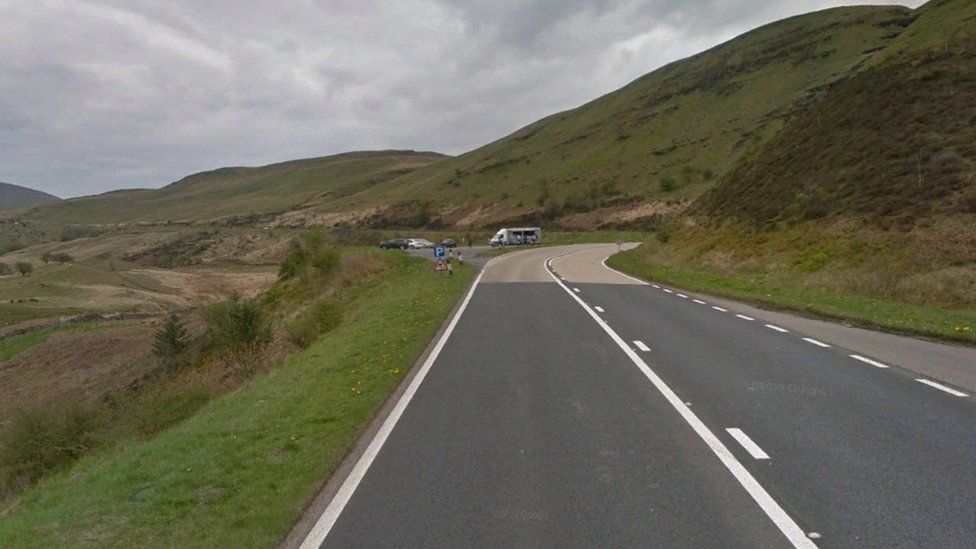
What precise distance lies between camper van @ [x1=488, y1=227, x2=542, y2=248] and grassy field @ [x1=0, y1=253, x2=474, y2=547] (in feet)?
178

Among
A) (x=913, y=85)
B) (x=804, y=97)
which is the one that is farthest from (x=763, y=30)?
(x=913, y=85)

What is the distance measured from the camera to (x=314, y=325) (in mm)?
18828

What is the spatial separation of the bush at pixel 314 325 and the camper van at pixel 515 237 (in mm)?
45073

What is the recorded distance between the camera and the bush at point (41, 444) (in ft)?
39.5

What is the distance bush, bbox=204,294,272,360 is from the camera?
1873 centimetres

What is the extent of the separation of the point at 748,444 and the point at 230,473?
5.00 m

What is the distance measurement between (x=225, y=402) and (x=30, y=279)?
5110 cm

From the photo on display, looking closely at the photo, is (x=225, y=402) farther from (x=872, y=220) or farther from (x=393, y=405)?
(x=872, y=220)

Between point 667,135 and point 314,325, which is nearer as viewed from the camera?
point 314,325

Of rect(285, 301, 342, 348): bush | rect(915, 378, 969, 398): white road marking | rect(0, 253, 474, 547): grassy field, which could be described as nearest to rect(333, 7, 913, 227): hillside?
rect(285, 301, 342, 348): bush

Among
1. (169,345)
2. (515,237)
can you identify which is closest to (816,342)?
(169,345)

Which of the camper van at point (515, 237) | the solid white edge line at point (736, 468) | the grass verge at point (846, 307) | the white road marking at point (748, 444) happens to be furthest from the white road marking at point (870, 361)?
the camper van at point (515, 237)

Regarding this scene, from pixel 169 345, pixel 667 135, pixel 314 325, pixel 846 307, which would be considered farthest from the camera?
pixel 667 135

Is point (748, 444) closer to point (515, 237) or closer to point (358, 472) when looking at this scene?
point (358, 472)
